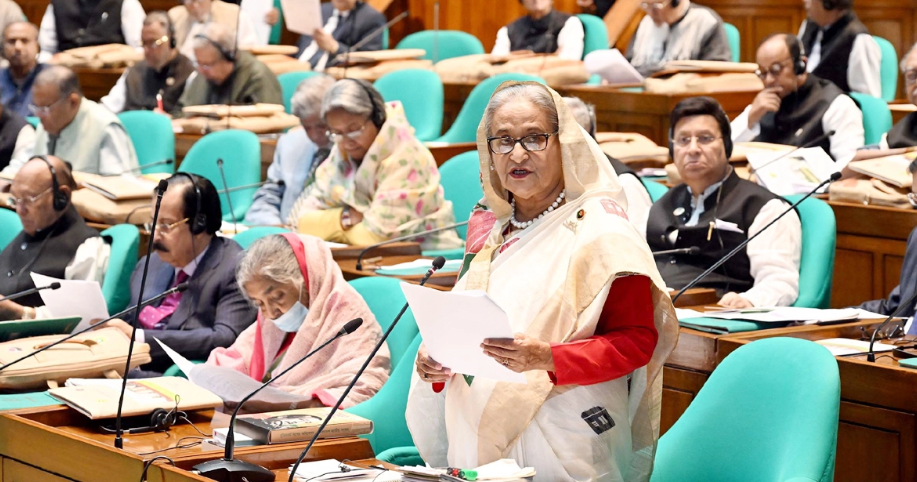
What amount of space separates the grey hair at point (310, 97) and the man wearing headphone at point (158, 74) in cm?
215

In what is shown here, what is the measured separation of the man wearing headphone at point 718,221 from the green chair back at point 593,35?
3965 millimetres

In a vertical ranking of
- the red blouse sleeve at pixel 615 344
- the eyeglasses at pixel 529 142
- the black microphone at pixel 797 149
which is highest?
the eyeglasses at pixel 529 142

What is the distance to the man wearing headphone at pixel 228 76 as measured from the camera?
6688 millimetres

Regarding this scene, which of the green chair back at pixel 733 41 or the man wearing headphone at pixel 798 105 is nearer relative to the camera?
the man wearing headphone at pixel 798 105

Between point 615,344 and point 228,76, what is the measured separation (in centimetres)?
502

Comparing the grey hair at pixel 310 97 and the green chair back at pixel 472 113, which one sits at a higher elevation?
the grey hair at pixel 310 97

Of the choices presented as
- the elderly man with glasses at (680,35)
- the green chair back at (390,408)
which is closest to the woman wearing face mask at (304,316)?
the green chair back at (390,408)

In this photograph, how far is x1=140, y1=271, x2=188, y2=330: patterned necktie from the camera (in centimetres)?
388

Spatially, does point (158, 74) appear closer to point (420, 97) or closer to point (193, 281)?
point (420, 97)

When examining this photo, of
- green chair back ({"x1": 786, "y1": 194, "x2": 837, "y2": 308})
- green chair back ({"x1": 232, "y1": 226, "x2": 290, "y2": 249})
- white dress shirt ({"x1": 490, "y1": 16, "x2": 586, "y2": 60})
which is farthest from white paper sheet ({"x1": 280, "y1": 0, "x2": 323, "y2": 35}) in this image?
green chair back ({"x1": 786, "y1": 194, "x2": 837, "y2": 308})

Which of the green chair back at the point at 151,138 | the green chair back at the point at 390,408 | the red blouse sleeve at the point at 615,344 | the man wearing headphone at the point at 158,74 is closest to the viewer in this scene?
the red blouse sleeve at the point at 615,344

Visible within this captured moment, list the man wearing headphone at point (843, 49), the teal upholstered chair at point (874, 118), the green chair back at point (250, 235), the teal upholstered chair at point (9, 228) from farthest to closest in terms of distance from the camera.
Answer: the man wearing headphone at point (843, 49) < the teal upholstered chair at point (874, 118) < the teal upholstered chair at point (9, 228) < the green chair back at point (250, 235)

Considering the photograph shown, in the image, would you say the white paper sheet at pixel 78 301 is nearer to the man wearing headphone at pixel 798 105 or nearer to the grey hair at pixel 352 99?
the grey hair at pixel 352 99

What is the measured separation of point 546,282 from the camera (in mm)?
2230
